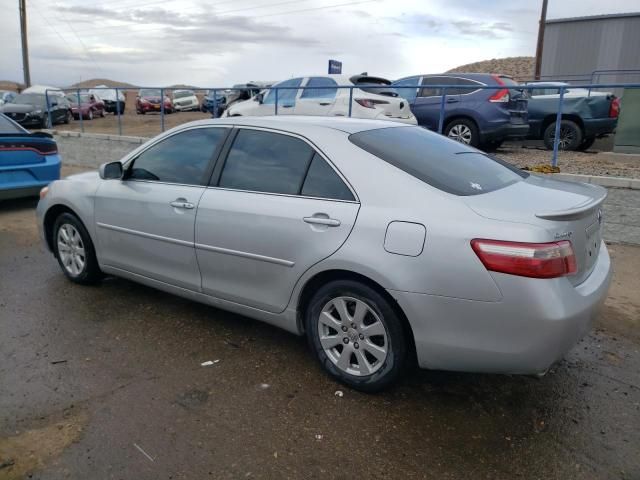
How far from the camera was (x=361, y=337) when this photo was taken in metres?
3.05

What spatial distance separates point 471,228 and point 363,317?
0.79 m

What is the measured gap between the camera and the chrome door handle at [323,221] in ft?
9.95

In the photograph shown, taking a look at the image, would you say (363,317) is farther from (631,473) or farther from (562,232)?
(631,473)

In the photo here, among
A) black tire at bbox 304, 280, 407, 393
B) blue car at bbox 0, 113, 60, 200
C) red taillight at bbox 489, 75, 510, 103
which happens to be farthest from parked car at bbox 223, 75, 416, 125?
black tire at bbox 304, 280, 407, 393

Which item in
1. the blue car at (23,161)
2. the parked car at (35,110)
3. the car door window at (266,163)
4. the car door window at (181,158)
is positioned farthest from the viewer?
the parked car at (35,110)

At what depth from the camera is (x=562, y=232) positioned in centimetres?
265

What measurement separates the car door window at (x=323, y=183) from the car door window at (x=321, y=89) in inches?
270

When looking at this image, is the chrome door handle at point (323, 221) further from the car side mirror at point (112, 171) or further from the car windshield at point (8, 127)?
the car windshield at point (8, 127)

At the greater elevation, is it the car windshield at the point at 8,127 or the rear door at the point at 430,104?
the rear door at the point at 430,104

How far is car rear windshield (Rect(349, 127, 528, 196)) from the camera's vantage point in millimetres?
3043

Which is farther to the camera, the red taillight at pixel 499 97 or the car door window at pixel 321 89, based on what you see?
the car door window at pixel 321 89

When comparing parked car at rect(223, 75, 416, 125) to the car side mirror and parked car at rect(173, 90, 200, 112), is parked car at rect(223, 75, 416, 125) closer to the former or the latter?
the car side mirror

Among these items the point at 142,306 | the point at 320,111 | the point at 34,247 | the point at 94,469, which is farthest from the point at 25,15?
the point at 94,469

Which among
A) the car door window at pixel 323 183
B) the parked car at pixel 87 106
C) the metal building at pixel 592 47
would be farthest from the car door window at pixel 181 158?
the metal building at pixel 592 47
